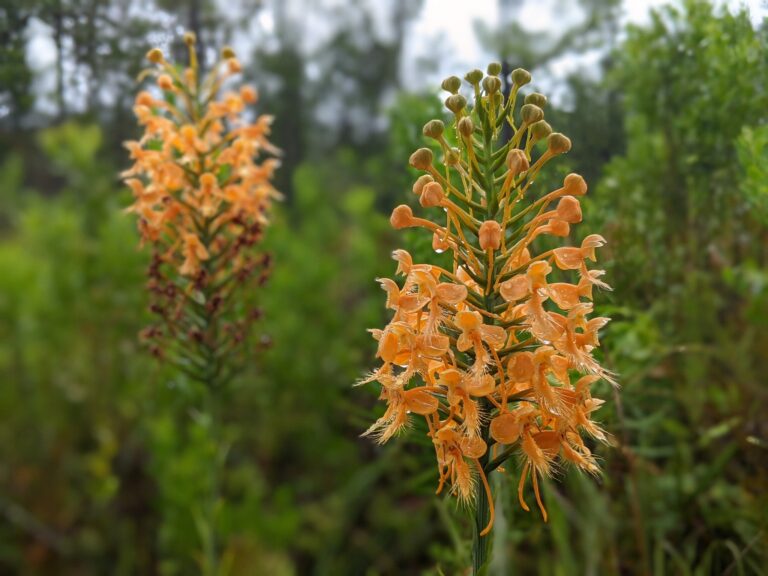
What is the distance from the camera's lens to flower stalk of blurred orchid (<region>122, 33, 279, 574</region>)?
1.25m

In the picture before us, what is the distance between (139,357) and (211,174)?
1521mm

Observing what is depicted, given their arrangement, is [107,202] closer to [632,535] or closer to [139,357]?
[139,357]

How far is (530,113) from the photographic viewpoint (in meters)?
0.80

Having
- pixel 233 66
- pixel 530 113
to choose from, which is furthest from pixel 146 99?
pixel 530 113

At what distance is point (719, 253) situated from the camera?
5.90 feet

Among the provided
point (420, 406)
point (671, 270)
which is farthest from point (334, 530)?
point (420, 406)

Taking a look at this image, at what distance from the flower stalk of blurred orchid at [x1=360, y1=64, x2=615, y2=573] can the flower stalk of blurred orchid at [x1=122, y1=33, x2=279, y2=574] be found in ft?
1.85

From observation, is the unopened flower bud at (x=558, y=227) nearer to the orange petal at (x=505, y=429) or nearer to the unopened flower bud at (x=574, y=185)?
the unopened flower bud at (x=574, y=185)

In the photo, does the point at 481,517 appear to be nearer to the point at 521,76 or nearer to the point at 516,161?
the point at 516,161

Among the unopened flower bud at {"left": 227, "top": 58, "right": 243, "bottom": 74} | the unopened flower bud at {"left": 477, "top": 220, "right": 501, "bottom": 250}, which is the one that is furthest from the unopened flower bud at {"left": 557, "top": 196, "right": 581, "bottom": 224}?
the unopened flower bud at {"left": 227, "top": 58, "right": 243, "bottom": 74}

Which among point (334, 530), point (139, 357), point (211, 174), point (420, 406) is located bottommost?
point (334, 530)

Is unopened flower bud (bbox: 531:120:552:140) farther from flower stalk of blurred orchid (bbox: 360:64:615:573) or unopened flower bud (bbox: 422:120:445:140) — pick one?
unopened flower bud (bbox: 422:120:445:140)

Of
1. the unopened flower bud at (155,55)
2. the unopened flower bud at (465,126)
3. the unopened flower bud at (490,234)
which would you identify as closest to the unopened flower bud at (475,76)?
the unopened flower bud at (465,126)

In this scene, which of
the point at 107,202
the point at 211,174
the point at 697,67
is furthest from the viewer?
the point at 107,202
